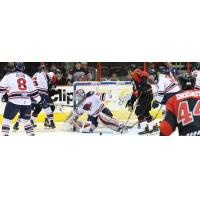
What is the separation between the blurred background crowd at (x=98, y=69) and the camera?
851 centimetres

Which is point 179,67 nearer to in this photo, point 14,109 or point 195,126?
point 14,109

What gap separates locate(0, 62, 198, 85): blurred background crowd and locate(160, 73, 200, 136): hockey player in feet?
16.0

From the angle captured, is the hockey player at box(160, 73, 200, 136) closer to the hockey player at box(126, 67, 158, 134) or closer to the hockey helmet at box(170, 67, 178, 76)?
the hockey player at box(126, 67, 158, 134)

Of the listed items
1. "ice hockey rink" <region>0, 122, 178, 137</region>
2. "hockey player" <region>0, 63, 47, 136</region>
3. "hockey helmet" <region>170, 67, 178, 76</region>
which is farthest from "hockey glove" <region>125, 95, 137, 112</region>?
"hockey player" <region>0, 63, 47, 136</region>

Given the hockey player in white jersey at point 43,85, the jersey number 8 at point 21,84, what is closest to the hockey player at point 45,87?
the hockey player in white jersey at point 43,85

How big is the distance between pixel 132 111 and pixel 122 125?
69cm

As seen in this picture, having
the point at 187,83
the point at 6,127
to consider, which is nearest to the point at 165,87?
the point at 6,127

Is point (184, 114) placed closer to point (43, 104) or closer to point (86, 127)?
point (86, 127)

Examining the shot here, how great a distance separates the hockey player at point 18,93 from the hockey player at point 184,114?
2.95 metres

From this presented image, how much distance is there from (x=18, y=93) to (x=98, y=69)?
3188 millimetres

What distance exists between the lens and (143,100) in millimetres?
7699

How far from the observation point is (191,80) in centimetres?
358

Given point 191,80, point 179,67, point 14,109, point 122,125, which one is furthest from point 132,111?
point 191,80

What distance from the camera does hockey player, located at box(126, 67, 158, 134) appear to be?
7591 millimetres
